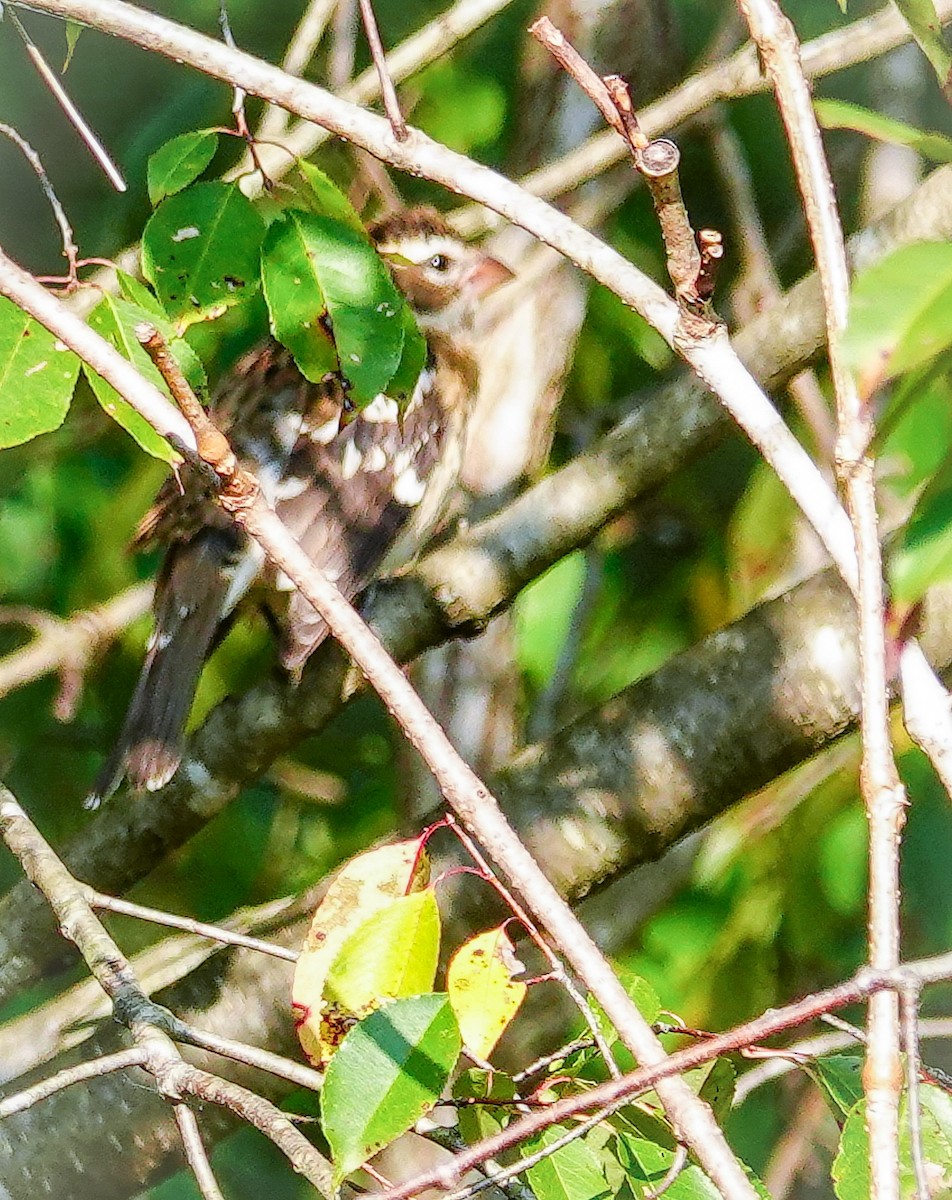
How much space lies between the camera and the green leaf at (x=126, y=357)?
3.60ft

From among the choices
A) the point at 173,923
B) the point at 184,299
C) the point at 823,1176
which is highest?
the point at 184,299

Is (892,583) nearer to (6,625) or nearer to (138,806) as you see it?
(138,806)

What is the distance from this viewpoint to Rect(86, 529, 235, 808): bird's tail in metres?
2.44

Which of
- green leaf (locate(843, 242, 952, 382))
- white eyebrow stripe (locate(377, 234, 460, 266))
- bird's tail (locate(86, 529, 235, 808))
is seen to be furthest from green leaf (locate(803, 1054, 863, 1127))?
white eyebrow stripe (locate(377, 234, 460, 266))

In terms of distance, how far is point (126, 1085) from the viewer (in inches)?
74.5

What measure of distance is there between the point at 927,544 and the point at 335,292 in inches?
27.4

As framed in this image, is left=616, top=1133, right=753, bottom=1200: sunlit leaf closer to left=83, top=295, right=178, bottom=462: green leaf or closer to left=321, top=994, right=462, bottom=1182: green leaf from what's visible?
left=321, top=994, right=462, bottom=1182: green leaf

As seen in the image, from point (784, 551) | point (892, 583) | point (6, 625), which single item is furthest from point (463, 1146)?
point (6, 625)

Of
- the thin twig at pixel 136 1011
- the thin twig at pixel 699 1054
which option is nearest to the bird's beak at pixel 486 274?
the thin twig at pixel 136 1011

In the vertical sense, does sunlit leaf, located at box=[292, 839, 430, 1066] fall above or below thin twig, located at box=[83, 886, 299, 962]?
below

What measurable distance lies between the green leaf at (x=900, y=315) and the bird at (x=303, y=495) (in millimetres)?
1619

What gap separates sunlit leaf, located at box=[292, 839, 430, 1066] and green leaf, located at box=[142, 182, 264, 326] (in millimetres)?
499

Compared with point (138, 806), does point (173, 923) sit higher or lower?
lower

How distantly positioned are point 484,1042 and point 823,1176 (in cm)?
241
